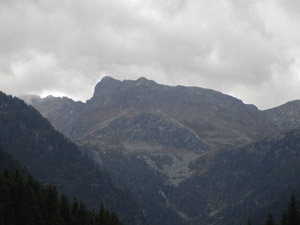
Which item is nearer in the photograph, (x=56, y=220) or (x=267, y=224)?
(x=56, y=220)

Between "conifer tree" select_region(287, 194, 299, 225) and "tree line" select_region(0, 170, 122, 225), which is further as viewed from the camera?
"conifer tree" select_region(287, 194, 299, 225)

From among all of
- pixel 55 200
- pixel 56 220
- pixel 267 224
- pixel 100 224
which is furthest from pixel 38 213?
pixel 267 224

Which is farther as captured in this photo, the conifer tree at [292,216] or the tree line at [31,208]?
the conifer tree at [292,216]

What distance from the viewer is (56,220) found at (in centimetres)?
12388

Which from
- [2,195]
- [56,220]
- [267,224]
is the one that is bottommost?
[267,224]

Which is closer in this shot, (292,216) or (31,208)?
(31,208)

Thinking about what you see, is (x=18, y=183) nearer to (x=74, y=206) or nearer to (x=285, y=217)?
(x=74, y=206)

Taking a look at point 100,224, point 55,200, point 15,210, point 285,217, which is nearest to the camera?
point 15,210

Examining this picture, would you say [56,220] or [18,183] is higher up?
[18,183]

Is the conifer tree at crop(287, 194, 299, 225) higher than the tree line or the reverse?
the reverse

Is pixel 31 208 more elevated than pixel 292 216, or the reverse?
pixel 31 208

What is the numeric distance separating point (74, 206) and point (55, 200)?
6.29 metres

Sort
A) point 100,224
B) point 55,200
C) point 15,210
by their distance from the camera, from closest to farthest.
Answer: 1. point 15,210
2. point 55,200
3. point 100,224

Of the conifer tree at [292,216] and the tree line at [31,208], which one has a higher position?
the tree line at [31,208]
